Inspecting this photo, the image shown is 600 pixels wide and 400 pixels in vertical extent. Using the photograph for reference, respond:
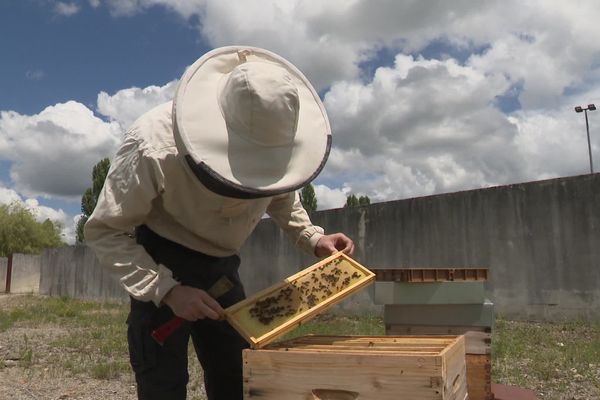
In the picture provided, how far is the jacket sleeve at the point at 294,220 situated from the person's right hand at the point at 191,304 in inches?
27.8

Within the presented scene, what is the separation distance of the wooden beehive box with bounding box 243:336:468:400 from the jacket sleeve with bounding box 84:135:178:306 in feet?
1.26

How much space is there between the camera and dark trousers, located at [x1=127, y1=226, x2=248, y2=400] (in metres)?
1.95

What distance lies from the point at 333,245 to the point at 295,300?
0.40 m

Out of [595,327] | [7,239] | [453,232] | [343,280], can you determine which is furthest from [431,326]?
[7,239]

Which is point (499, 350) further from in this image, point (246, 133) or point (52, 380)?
point (246, 133)

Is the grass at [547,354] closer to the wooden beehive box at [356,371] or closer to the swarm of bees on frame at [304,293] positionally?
the swarm of bees on frame at [304,293]

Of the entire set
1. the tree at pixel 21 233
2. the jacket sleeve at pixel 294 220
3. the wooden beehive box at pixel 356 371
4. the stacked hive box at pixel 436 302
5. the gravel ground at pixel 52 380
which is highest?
the tree at pixel 21 233

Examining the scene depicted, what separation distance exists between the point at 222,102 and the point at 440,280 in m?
1.68

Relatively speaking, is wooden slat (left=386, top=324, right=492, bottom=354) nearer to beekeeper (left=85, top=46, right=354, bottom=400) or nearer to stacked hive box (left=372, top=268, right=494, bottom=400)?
stacked hive box (left=372, top=268, right=494, bottom=400)

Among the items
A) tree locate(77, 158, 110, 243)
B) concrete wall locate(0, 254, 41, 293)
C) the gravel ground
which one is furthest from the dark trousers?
tree locate(77, 158, 110, 243)

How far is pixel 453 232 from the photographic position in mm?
8055

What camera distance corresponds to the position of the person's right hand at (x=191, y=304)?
1760mm

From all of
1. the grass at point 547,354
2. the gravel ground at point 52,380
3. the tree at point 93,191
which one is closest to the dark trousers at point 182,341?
the gravel ground at point 52,380

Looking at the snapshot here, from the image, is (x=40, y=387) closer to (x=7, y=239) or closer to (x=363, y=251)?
(x=363, y=251)
